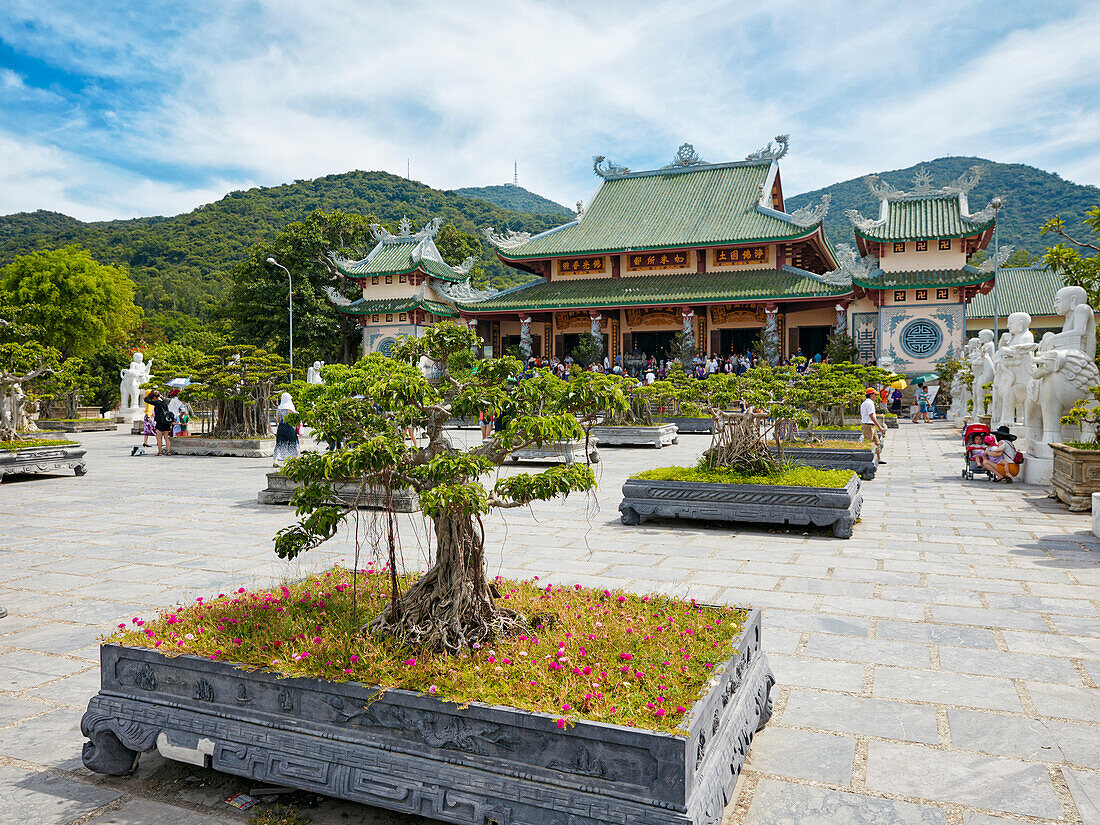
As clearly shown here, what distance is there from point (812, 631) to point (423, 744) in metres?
2.95

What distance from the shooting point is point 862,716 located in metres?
3.50

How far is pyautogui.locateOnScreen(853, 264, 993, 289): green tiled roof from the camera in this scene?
83.9 feet

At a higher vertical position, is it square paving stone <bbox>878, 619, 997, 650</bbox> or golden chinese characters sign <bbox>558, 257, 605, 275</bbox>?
golden chinese characters sign <bbox>558, 257, 605, 275</bbox>

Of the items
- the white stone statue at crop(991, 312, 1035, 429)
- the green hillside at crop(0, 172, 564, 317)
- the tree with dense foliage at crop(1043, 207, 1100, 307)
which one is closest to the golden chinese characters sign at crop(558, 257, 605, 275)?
the white stone statue at crop(991, 312, 1035, 429)

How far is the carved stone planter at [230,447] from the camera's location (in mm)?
17484

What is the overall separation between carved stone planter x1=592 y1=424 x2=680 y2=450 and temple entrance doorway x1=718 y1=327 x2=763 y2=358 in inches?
507

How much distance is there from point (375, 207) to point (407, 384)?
69543 millimetres

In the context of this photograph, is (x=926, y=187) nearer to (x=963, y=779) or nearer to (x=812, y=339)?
(x=812, y=339)

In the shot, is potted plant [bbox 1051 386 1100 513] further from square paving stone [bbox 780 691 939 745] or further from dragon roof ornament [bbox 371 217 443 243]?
dragon roof ornament [bbox 371 217 443 243]

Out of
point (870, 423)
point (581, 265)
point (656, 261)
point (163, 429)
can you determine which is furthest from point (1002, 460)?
point (581, 265)

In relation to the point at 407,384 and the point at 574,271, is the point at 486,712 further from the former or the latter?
the point at 574,271

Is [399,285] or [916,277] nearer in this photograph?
[916,277]

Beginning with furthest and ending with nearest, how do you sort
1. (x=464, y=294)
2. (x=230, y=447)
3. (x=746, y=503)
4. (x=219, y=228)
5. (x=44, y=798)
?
(x=219, y=228)
(x=464, y=294)
(x=230, y=447)
(x=746, y=503)
(x=44, y=798)

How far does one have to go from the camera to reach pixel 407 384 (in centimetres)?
306
